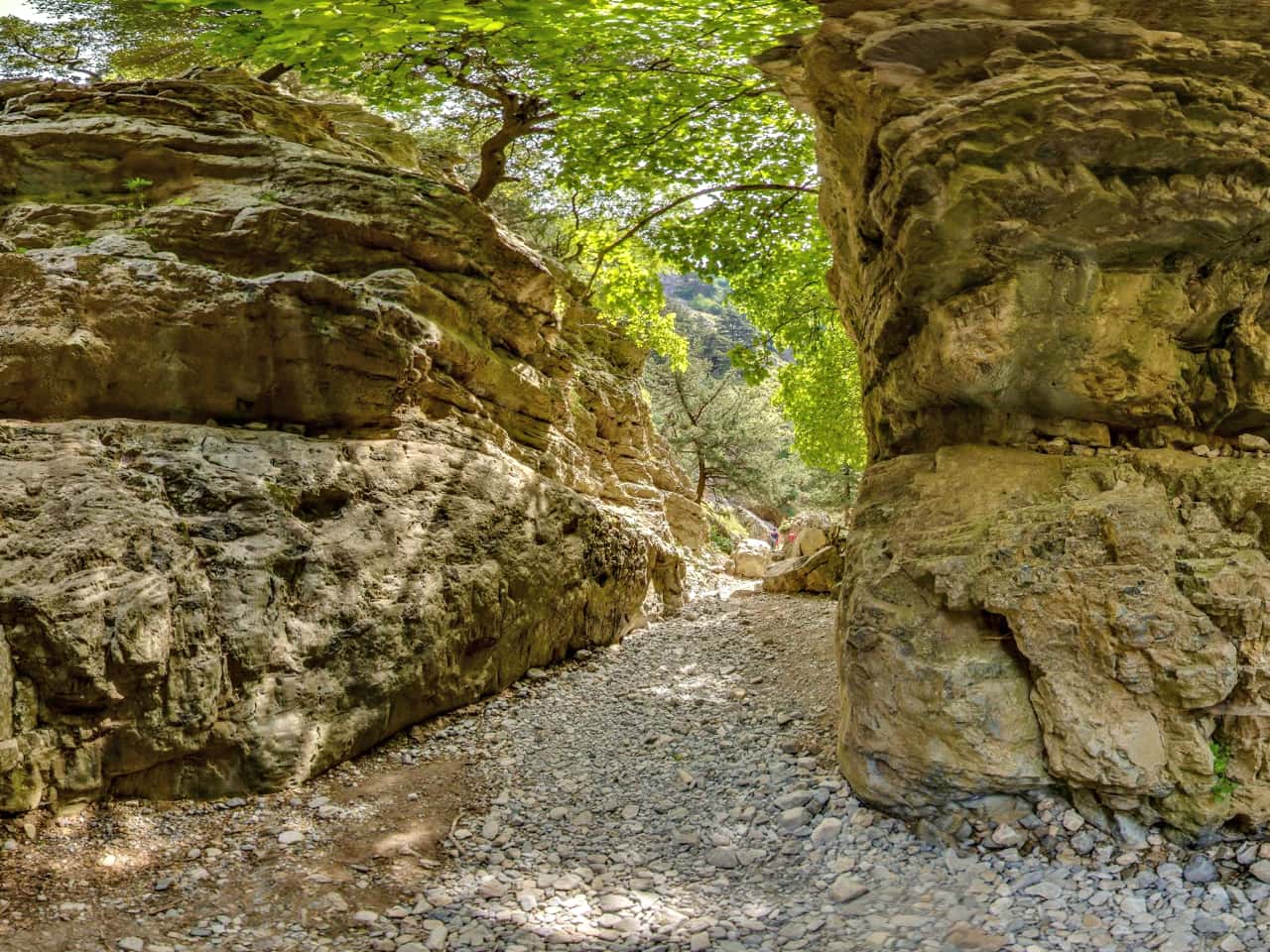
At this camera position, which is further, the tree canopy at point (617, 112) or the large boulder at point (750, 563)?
the large boulder at point (750, 563)

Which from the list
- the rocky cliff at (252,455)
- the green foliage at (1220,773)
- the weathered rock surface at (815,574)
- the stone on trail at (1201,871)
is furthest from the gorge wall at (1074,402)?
the weathered rock surface at (815,574)

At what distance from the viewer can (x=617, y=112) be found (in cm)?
1080

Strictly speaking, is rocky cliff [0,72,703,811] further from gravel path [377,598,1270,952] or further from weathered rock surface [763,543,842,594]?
A: weathered rock surface [763,543,842,594]

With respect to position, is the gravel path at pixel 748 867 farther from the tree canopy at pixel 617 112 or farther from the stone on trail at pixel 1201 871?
the tree canopy at pixel 617 112

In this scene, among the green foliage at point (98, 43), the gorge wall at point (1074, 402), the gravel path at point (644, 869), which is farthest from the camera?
the green foliage at point (98, 43)

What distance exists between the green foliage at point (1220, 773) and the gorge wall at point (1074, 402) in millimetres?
16

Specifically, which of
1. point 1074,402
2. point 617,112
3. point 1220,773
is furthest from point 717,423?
point 1220,773

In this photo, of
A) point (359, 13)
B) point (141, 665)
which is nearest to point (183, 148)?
point (359, 13)

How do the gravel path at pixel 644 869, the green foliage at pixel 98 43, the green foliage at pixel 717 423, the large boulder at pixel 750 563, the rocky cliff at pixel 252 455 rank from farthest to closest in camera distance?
the green foliage at pixel 717 423 < the large boulder at pixel 750 563 < the green foliage at pixel 98 43 < the rocky cliff at pixel 252 455 < the gravel path at pixel 644 869

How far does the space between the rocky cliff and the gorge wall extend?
4217 millimetres

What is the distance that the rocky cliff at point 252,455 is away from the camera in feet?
18.3

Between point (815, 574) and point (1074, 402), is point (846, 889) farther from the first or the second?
point (815, 574)

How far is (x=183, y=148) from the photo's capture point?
368 inches

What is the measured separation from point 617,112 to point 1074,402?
24.4 feet
